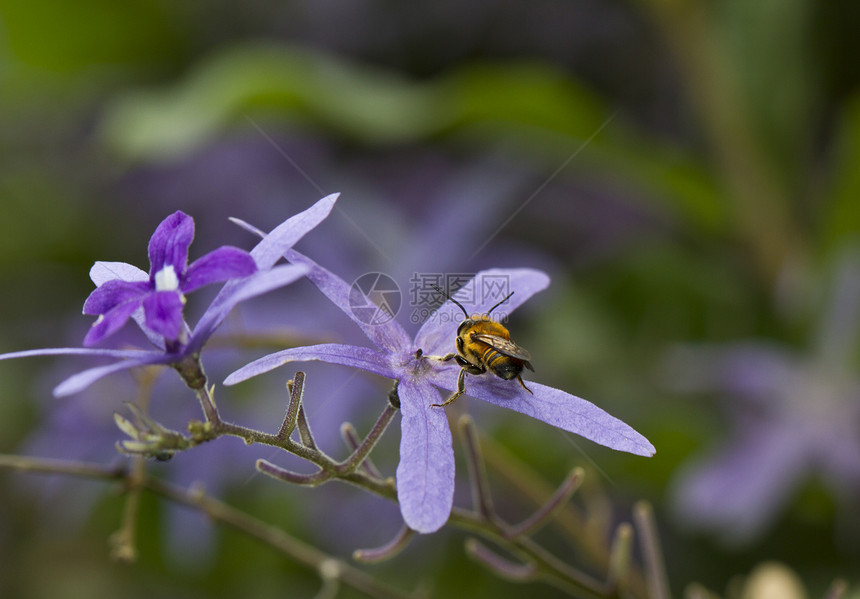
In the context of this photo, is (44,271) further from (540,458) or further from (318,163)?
(540,458)

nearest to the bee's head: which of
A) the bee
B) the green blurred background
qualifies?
the bee

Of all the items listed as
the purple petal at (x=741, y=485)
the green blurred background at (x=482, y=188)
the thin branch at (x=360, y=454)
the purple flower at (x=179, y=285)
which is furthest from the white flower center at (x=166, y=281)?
the purple petal at (x=741, y=485)

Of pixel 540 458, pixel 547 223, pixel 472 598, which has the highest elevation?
pixel 547 223

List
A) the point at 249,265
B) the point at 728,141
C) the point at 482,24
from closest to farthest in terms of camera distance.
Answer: the point at 249,265 → the point at 728,141 → the point at 482,24

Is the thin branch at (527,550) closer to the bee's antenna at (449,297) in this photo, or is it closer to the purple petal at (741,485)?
the bee's antenna at (449,297)

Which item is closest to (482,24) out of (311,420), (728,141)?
(728,141)

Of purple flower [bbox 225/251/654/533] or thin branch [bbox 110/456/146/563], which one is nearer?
purple flower [bbox 225/251/654/533]

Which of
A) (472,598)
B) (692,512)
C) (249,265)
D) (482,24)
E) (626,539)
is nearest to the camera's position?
(249,265)

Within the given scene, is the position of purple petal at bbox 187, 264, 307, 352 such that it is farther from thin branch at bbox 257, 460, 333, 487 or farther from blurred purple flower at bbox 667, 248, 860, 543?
blurred purple flower at bbox 667, 248, 860, 543
